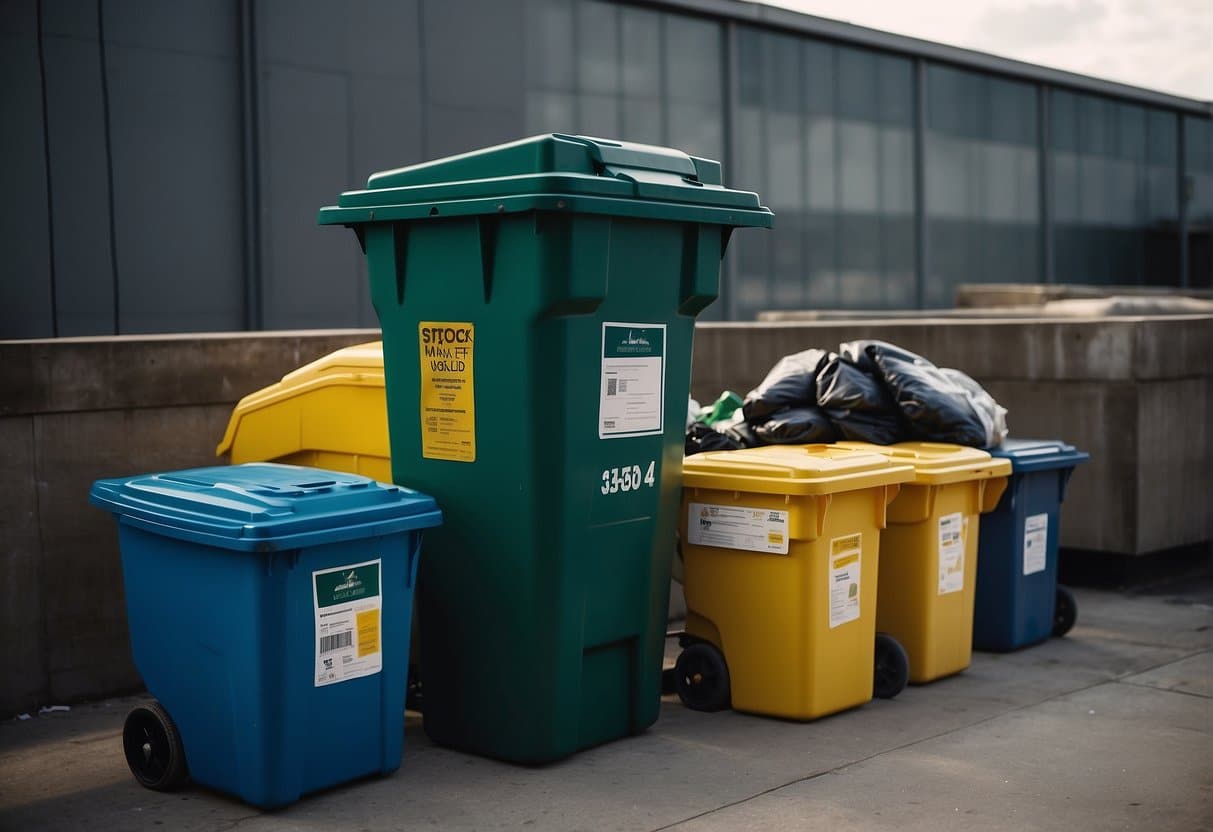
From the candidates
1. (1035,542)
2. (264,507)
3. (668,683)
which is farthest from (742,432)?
(264,507)

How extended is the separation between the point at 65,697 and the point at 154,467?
937mm

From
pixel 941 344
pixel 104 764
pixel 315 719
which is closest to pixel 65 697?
pixel 104 764

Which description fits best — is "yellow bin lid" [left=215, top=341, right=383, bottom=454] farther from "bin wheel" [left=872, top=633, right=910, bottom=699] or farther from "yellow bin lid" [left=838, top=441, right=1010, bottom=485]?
"bin wheel" [left=872, top=633, right=910, bottom=699]

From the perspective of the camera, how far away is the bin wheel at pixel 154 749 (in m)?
4.07

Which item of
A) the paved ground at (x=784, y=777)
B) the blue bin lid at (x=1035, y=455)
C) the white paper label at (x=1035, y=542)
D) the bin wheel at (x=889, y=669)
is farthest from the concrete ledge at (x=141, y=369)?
the white paper label at (x=1035, y=542)

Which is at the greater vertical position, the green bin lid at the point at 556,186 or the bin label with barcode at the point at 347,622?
the green bin lid at the point at 556,186

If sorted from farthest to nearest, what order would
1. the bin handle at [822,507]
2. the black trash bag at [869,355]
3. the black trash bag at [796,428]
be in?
the black trash bag at [869,355] < the black trash bag at [796,428] < the bin handle at [822,507]

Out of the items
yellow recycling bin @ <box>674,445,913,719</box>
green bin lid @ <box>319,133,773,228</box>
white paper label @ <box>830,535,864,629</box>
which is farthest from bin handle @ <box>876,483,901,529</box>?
green bin lid @ <box>319,133,773,228</box>

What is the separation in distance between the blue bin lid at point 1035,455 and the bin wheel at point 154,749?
3596 mm

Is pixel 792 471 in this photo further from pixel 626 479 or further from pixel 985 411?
pixel 985 411

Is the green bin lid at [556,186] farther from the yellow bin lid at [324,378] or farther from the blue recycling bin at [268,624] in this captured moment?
the blue recycling bin at [268,624]

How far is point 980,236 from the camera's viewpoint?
92.2ft

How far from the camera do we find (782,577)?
484 cm

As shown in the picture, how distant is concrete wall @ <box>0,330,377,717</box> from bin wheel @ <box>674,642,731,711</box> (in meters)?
2.11
